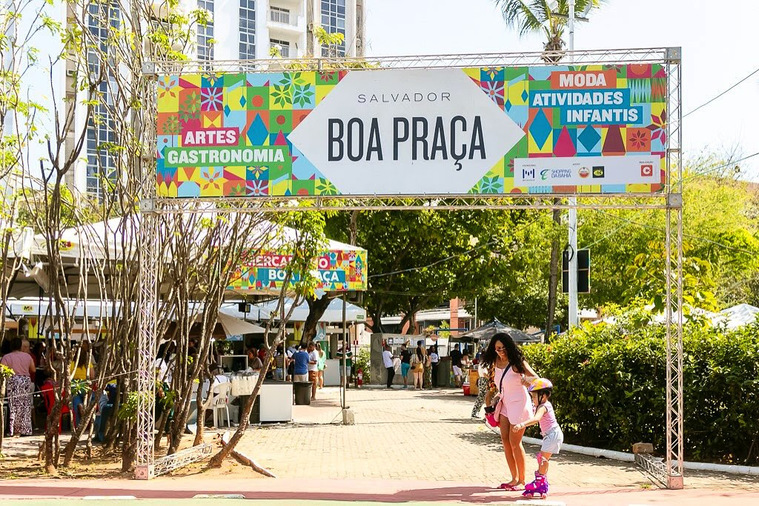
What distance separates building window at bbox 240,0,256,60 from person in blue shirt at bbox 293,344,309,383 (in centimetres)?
4906

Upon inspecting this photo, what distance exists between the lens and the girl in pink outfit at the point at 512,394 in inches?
393

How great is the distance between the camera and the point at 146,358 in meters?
11.1

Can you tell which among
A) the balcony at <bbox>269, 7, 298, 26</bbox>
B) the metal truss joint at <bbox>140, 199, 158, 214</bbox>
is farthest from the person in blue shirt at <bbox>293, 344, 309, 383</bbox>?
the balcony at <bbox>269, 7, 298, 26</bbox>

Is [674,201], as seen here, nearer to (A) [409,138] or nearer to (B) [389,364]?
(A) [409,138]

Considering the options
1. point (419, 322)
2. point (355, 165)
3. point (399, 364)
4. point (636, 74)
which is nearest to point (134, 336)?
point (355, 165)

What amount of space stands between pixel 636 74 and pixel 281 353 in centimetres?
1992

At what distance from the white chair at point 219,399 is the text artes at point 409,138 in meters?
7.12

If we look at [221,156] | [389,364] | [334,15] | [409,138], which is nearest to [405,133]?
[409,138]

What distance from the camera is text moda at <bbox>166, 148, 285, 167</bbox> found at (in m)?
11.0

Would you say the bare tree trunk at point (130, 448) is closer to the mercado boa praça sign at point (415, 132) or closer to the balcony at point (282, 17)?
the mercado boa praça sign at point (415, 132)

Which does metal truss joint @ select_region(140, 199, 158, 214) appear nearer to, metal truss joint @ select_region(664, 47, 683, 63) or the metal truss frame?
the metal truss frame

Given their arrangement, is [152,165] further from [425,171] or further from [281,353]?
[281,353]

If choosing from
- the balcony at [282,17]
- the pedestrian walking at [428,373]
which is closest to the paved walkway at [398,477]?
the pedestrian walking at [428,373]

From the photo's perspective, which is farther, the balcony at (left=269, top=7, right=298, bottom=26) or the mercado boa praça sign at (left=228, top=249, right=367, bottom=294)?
the balcony at (left=269, top=7, right=298, bottom=26)
